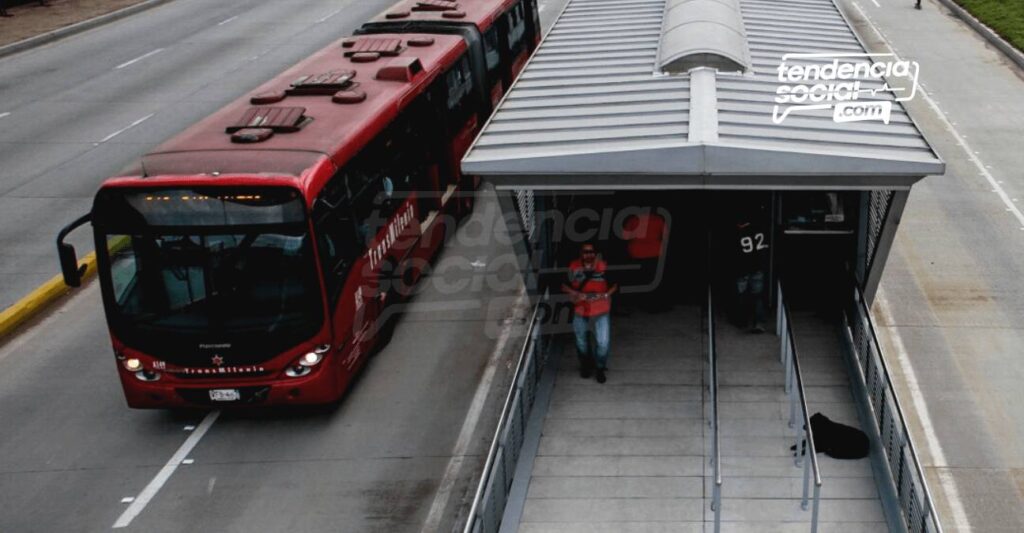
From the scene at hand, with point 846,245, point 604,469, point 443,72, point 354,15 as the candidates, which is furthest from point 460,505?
point 354,15

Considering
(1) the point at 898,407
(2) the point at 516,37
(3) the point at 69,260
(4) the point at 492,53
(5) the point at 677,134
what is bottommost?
(2) the point at 516,37

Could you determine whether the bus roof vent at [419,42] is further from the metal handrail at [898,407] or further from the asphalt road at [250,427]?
the metal handrail at [898,407]

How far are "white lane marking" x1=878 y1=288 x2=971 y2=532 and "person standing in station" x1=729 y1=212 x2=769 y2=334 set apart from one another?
6.19 feet

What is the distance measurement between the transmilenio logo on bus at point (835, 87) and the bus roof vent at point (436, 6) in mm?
8616

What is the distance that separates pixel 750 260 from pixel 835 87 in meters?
2.12

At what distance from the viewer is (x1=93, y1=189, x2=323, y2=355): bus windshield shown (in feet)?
40.3

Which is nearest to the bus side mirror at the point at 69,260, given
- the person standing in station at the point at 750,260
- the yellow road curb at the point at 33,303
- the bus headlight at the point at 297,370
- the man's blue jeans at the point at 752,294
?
the bus headlight at the point at 297,370

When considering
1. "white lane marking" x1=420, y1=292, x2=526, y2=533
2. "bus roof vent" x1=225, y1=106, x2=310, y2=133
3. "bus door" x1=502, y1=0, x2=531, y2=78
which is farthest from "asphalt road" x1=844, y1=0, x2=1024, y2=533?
"bus door" x1=502, y1=0, x2=531, y2=78

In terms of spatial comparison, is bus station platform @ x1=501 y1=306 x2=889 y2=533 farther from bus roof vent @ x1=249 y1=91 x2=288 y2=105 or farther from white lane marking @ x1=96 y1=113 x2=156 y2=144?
white lane marking @ x1=96 y1=113 x2=156 y2=144

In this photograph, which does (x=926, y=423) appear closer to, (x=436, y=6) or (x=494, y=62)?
(x=494, y=62)

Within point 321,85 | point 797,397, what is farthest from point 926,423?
point 321,85

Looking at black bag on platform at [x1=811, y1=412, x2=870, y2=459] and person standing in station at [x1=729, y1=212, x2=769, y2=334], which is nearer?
black bag on platform at [x1=811, y1=412, x2=870, y2=459]

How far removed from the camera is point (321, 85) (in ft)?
50.8

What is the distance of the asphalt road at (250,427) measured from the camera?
11781 millimetres
